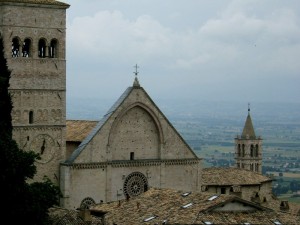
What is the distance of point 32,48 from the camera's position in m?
63.1

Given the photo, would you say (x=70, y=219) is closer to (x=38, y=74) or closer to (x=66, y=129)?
(x=38, y=74)

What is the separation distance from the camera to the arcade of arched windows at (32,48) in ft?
206

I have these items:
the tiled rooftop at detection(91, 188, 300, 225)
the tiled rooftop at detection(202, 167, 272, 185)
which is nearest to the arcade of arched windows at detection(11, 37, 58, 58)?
the tiled rooftop at detection(91, 188, 300, 225)

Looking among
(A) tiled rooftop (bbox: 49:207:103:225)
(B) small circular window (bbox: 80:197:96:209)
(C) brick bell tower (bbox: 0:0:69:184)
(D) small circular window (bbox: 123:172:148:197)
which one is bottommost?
(A) tiled rooftop (bbox: 49:207:103:225)

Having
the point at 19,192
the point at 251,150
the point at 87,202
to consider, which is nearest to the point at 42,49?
the point at 87,202

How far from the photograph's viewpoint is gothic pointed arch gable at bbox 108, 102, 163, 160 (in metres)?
65.9

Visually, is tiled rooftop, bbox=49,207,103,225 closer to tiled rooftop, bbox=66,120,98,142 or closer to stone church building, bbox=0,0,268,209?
stone church building, bbox=0,0,268,209

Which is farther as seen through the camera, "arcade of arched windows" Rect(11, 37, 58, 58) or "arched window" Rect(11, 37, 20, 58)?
"arcade of arched windows" Rect(11, 37, 58, 58)

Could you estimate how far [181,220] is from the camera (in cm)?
4572

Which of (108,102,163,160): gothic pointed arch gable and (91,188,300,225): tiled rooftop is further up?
(108,102,163,160): gothic pointed arch gable

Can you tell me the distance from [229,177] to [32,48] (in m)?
20.8

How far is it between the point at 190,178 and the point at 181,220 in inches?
943

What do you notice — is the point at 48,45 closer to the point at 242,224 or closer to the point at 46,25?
the point at 46,25

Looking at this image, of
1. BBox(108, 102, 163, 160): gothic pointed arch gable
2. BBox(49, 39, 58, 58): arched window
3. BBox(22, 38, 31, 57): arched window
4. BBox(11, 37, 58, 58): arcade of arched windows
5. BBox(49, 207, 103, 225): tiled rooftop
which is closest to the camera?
BBox(49, 207, 103, 225): tiled rooftop
